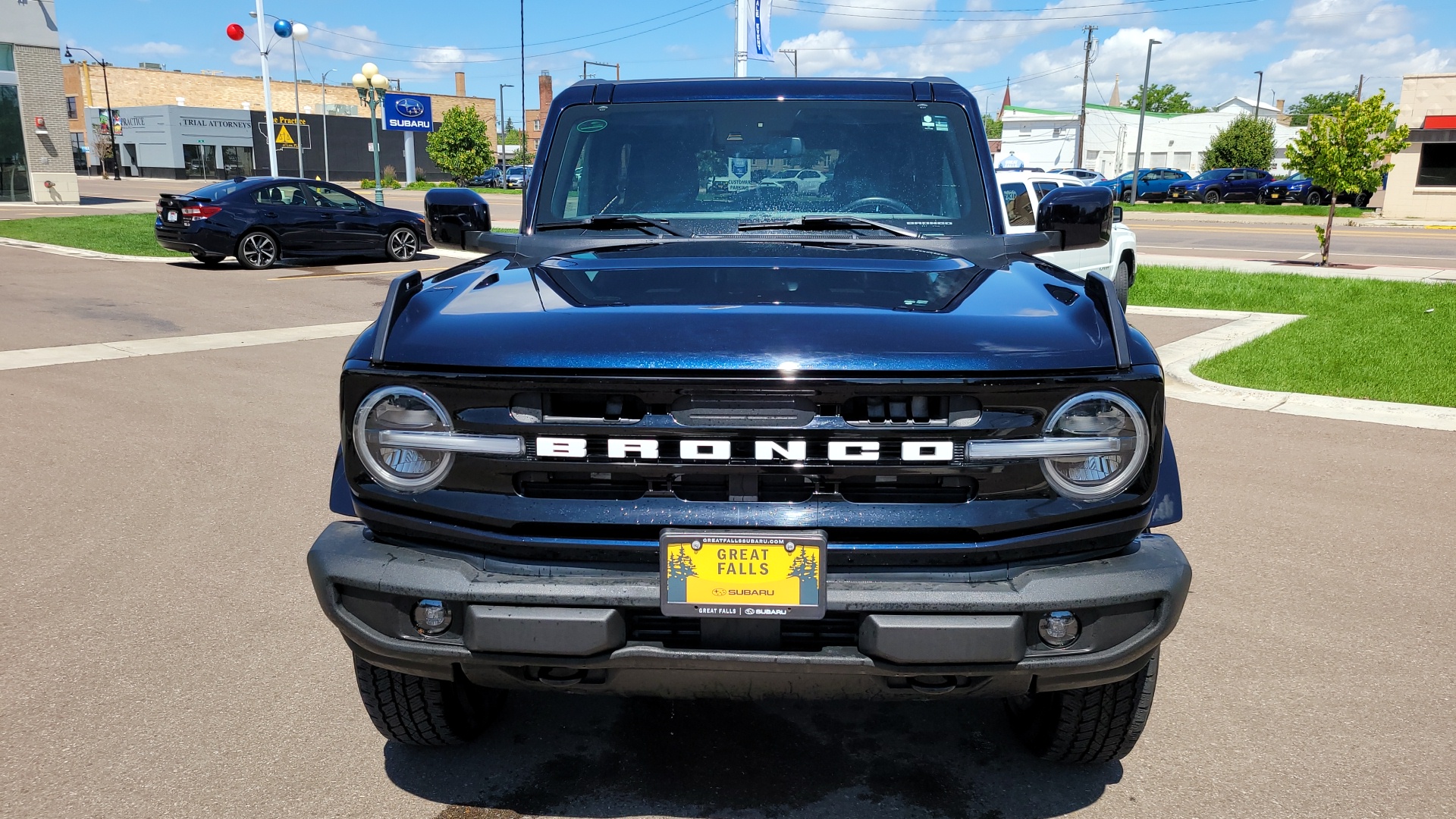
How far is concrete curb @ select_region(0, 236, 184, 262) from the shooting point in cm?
1752

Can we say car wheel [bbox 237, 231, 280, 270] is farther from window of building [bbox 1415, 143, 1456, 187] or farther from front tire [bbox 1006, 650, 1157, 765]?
window of building [bbox 1415, 143, 1456, 187]

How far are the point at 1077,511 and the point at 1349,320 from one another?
447 inches

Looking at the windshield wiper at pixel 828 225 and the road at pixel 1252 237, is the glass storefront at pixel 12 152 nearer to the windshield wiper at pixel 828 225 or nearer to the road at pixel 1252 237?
the road at pixel 1252 237

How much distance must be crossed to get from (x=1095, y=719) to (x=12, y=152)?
37356 mm

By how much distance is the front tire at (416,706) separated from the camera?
8.94 feet

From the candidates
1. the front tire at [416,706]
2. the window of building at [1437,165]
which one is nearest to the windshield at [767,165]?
the front tire at [416,706]

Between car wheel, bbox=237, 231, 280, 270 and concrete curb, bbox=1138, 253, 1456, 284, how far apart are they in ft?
47.4

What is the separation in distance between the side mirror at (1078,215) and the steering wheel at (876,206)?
18.4 inches

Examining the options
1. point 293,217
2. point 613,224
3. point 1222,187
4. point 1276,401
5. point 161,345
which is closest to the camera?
point 613,224

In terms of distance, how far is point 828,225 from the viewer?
3344 mm

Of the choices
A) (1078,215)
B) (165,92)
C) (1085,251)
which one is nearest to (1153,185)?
(1085,251)

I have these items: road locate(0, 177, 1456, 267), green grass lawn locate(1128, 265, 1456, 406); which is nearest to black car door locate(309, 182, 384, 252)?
road locate(0, 177, 1456, 267)

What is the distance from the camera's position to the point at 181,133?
6781cm

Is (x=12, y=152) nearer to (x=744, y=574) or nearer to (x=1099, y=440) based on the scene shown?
(x=744, y=574)
